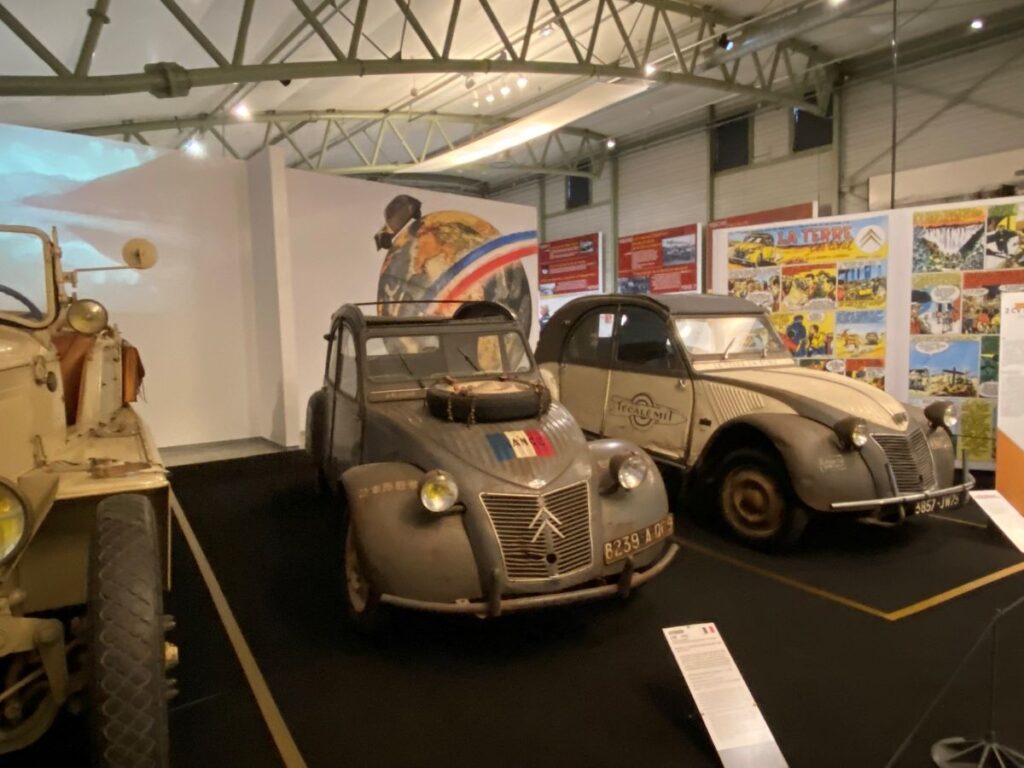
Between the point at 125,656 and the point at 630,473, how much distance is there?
2173 millimetres

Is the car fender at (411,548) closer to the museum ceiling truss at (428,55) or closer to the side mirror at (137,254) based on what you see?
the side mirror at (137,254)

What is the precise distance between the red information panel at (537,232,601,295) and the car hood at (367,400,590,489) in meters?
11.6

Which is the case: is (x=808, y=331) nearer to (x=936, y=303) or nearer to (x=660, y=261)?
(x=936, y=303)

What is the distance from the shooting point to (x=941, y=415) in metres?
4.55

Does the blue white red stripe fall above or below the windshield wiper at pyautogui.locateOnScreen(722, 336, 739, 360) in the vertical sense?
above

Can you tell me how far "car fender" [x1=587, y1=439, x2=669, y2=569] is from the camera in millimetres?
3139

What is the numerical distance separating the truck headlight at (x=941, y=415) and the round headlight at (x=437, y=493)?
11.4 ft

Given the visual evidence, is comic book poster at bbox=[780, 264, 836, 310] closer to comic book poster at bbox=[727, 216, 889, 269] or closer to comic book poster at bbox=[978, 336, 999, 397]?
comic book poster at bbox=[727, 216, 889, 269]

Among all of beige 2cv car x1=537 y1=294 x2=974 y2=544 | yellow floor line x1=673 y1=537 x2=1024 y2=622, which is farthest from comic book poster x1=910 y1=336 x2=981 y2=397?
yellow floor line x1=673 y1=537 x2=1024 y2=622

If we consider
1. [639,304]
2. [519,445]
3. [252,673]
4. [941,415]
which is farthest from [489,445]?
[941,415]

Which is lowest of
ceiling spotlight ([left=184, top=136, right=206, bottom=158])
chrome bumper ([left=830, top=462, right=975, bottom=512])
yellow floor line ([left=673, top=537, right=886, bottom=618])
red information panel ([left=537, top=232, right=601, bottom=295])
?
yellow floor line ([left=673, top=537, right=886, bottom=618])

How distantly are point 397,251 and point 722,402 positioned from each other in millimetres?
5712

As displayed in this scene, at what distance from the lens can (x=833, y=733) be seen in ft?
8.14

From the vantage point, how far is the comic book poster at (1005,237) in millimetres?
5824
